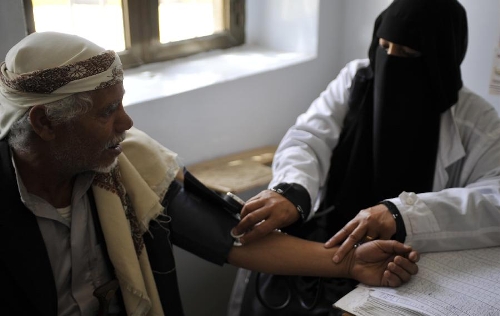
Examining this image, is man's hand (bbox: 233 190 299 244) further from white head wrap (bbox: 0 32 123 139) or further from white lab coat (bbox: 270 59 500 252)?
white head wrap (bbox: 0 32 123 139)

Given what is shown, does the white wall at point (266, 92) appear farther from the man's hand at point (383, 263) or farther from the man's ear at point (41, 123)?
the man's hand at point (383, 263)

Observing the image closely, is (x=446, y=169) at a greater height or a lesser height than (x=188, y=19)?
lesser

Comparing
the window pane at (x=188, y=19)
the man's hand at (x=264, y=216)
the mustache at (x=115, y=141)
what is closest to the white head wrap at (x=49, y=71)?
the mustache at (x=115, y=141)

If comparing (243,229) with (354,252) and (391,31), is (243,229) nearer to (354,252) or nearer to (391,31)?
(354,252)

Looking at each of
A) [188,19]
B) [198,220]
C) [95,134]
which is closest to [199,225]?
[198,220]

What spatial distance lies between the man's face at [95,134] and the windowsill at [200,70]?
67 centimetres

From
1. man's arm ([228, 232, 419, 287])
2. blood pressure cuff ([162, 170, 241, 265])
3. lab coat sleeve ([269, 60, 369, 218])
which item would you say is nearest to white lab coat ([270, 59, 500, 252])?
lab coat sleeve ([269, 60, 369, 218])

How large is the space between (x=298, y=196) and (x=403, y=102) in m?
0.44

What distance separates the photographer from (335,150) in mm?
2160

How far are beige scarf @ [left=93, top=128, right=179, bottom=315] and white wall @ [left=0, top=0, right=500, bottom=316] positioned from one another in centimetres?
49

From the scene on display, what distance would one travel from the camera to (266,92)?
8.60 ft

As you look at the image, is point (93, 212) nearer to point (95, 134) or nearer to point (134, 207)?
point (134, 207)

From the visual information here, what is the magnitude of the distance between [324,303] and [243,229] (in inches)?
12.6

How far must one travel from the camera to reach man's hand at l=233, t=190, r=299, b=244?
172 centimetres
